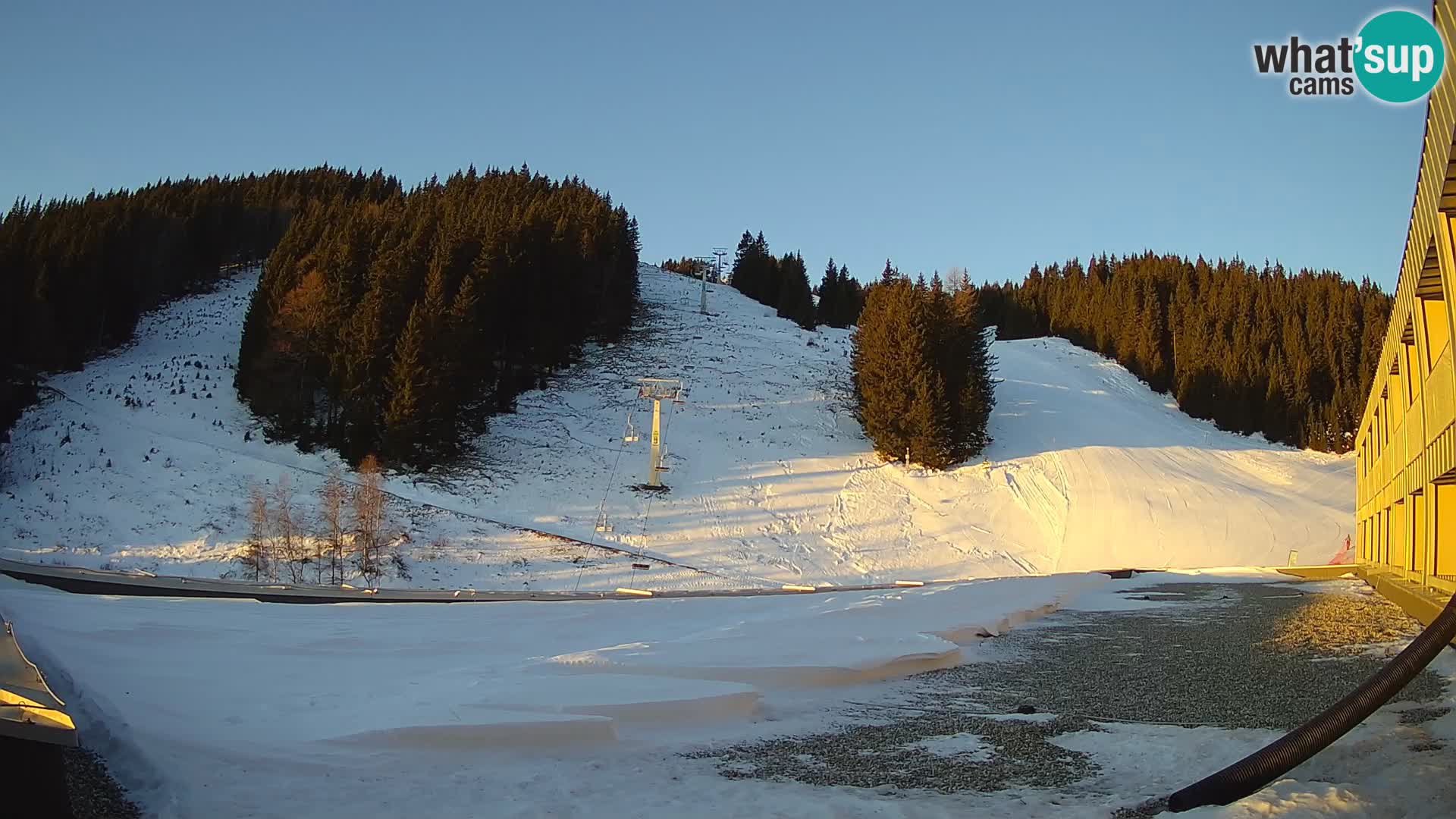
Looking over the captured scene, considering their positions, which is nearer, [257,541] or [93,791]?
[93,791]

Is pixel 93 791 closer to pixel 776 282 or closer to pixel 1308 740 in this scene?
pixel 1308 740

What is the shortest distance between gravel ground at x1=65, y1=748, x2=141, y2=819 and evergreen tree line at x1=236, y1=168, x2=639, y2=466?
82.5 ft

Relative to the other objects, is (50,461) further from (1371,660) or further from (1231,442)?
(1231,442)

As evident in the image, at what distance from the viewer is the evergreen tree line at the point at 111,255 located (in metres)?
34.1

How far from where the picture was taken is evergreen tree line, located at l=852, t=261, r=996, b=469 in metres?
35.2

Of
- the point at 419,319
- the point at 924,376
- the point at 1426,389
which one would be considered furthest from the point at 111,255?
the point at 1426,389

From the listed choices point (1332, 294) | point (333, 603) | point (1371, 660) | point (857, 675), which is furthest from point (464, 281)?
point (1332, 294)

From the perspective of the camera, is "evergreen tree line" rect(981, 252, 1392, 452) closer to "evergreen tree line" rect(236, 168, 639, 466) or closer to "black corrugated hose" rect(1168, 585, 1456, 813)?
"evergreen tree line" rect(236, 168, 639, 466)

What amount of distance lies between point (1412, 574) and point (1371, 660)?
618cm

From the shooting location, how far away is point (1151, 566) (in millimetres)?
28297

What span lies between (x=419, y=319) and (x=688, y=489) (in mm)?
10806

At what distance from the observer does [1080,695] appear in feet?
26.9

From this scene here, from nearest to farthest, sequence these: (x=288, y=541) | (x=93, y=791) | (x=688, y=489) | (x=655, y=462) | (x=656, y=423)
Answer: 1. (x=93, y=791)
2. (x=288, y=541)
3. (x=655, y=462)
4. (x=688, y=489)
5. (x=656, y=423)

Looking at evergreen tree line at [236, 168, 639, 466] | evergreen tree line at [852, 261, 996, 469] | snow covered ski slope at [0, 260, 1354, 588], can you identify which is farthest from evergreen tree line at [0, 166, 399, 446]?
evergreen tree line at [852, 261, 996, 469]
